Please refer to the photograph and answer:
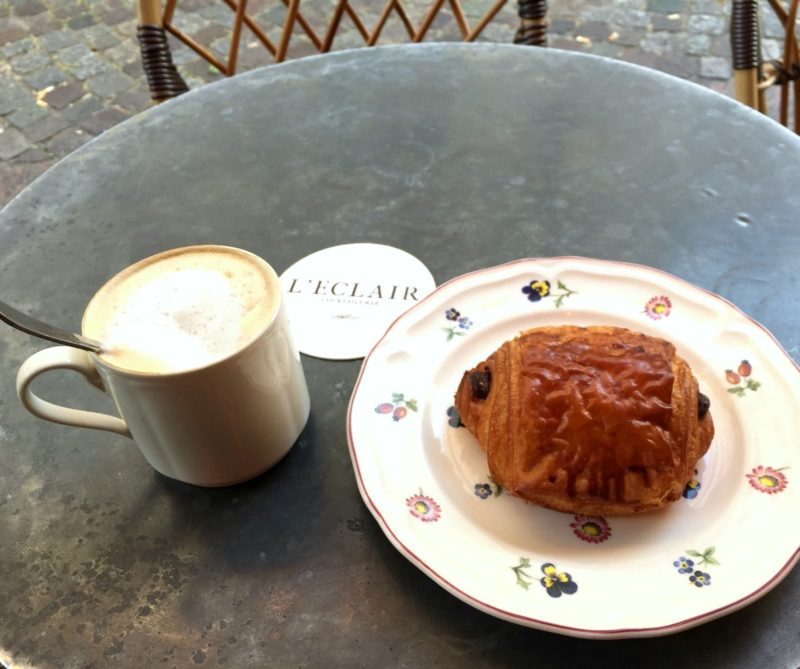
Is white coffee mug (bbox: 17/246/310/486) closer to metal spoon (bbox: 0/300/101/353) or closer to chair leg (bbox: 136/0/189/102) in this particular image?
metal spoon (bbox: 0/300/101/353)

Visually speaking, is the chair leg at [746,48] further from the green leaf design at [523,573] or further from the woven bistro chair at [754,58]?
the green leaf design at [523,573]

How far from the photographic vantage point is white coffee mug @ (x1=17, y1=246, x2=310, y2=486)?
0.60 m

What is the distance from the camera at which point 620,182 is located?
1039 millimetres

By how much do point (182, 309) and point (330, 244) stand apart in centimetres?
37

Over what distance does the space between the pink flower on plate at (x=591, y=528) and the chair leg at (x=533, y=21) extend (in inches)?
44.6

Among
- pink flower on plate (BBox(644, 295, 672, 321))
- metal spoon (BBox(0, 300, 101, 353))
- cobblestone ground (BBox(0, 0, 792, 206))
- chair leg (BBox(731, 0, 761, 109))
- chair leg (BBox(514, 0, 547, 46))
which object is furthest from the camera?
cobblestone ground (BBox(0, 0, 792, 206))

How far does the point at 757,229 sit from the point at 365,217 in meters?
0.53

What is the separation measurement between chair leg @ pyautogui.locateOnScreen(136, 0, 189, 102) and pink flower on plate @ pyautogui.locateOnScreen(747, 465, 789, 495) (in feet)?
4.13

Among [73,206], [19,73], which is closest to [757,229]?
[73,206]

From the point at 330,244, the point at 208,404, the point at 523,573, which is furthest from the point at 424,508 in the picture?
the point at 330,244

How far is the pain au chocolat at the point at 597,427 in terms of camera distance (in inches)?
24.6

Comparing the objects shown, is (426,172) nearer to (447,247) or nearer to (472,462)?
(447,247)

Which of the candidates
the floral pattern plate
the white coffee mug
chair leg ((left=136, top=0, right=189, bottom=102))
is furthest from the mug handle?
chair leg ((left=136, top=0, right=189, bottom=102))

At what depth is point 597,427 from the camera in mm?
634
